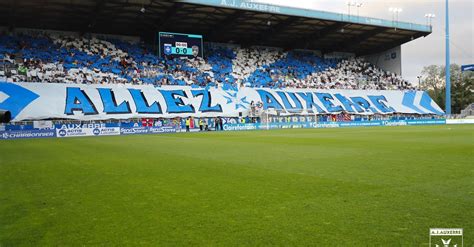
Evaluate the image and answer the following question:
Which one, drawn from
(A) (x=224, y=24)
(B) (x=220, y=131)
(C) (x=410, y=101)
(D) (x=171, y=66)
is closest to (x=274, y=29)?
(A) (x=224, y=24)

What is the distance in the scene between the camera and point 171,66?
47.6m

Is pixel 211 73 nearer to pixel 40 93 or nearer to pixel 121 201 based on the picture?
pixel 40 93

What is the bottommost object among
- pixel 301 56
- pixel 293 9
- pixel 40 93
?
pixel 40 93

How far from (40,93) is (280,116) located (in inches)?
980

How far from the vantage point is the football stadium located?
4.93 metres

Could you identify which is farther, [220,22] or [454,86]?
[454,86]

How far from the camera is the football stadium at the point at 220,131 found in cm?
493

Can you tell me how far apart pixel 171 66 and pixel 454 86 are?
65.2 metres

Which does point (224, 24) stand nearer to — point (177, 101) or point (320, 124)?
point (177, 101)

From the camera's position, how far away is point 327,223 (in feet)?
15.7

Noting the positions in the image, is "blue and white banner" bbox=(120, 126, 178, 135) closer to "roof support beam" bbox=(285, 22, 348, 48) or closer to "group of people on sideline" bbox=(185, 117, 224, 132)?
"group of people on sideline" bbox=(185, 117, 224, 132)

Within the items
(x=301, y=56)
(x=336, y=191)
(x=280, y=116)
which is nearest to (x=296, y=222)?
(x=336, y=191)

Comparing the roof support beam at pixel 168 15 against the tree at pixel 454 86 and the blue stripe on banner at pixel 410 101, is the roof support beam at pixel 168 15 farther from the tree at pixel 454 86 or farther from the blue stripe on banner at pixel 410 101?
the tree at pixel 454 86

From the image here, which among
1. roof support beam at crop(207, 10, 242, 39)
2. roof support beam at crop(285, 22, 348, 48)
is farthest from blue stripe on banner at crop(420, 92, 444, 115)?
roof support beam at crop(207, 10, 242, 39)
